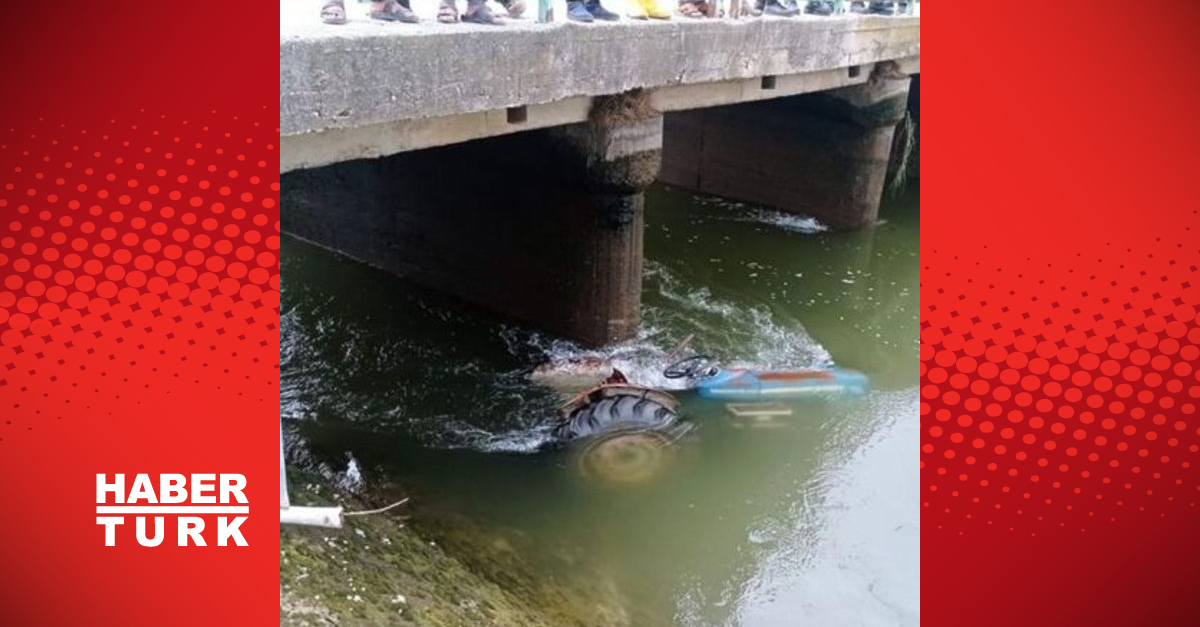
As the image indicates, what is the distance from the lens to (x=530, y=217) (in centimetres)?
1073

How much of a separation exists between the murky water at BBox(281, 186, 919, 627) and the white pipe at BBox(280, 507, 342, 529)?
207 cm

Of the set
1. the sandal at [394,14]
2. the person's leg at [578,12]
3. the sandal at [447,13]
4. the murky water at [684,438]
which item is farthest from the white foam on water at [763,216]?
the sandal at [394,14]

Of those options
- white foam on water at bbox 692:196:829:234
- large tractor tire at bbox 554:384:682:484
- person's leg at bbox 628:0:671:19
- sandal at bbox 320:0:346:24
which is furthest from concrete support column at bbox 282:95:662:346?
white foam on water at bbox 692:196:829:234

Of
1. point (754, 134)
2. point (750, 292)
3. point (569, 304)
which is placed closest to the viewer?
point (569, 304)

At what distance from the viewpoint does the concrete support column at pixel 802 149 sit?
1463 cm

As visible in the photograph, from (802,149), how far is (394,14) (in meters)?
10.1

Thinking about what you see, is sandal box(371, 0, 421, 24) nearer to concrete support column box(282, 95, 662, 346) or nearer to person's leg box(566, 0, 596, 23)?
person's leg box(566, 0, 596, 23)

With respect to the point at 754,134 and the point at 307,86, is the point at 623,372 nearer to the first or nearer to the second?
the point at 307,86

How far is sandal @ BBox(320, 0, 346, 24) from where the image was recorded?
6.84 meters

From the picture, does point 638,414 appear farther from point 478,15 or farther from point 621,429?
point 478,15

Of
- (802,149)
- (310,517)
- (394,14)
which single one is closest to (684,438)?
(310,517)

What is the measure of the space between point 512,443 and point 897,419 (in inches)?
161

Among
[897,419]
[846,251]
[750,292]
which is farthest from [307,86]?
[846,251]

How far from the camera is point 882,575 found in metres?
7.35
